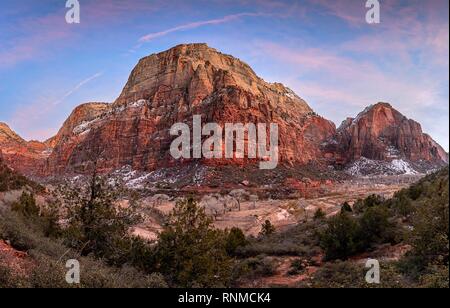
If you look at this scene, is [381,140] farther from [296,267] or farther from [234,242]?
[296,267]

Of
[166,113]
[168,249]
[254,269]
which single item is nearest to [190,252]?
[168,249]

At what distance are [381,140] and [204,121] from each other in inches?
2634

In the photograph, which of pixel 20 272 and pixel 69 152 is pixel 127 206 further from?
pixel 69 152

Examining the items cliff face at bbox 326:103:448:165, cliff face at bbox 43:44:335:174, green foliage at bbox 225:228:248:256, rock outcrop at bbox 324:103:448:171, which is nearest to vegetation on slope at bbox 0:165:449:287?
green foliage at bbox 225:228:248:256

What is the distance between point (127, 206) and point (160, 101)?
126m

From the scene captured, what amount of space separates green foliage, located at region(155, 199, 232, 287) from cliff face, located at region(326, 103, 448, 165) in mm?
135429

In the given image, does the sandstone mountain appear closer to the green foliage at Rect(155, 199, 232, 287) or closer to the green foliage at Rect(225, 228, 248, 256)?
the green foliage at Rect(225, 228, 248, 256)

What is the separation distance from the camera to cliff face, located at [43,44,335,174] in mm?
118688

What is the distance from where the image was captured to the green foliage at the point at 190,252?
13.1m

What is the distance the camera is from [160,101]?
13975cm

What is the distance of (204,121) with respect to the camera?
117m

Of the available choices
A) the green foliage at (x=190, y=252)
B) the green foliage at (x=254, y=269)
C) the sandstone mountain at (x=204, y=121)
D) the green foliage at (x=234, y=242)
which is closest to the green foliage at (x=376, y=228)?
the green foliage at (x=254, y=269)
